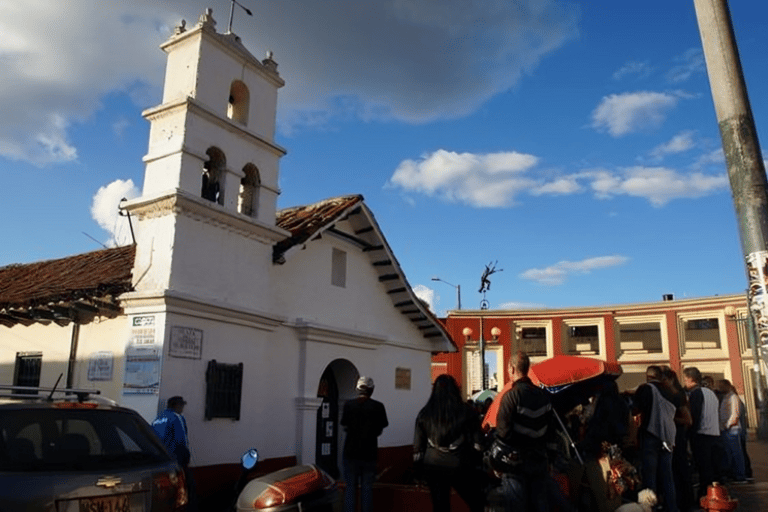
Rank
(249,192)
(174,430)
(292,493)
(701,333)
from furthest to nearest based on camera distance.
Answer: (701,333), (249,192), (174,430), (292,493)

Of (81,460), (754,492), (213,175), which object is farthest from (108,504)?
(754,492)

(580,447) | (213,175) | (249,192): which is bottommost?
(580,447)

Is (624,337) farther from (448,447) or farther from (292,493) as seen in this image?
(292,493)

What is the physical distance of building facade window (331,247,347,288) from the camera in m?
12.4

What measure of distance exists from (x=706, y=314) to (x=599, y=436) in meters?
25.9

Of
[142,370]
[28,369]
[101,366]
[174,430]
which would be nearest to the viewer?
[174,430]

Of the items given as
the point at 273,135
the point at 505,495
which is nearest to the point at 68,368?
the point at 273,135

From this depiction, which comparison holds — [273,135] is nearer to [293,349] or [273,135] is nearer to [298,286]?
[298,286]

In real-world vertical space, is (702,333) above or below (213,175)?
above

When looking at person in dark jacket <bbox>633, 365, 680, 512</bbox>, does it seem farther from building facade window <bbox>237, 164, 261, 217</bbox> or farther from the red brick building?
the red brick building

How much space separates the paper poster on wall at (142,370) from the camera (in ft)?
27.2

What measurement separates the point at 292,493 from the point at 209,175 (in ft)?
19.1

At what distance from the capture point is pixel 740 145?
4031 millimetres

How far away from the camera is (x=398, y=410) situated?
541 inches
